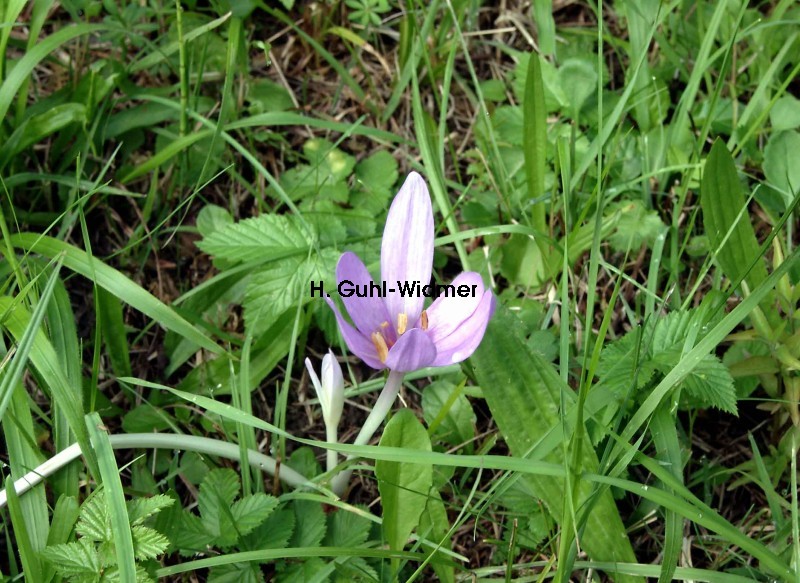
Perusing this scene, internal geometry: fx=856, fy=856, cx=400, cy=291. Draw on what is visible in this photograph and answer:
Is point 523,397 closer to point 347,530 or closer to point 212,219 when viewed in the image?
point 347,530

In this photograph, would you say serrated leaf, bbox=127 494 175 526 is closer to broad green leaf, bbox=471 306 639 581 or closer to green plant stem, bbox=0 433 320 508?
green plant stem, bbox=0 433 320 508

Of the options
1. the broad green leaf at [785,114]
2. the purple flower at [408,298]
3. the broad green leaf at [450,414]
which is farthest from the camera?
the broad green leaf at [785,114]

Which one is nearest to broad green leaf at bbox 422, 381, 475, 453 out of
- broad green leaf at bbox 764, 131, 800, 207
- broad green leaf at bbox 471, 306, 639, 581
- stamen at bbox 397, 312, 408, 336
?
broad green leaf at bbox 471, 306, 639, 581

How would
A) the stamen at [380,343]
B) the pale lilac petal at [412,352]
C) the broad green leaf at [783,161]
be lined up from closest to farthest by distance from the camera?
the pale lilac petal at [412,352] → the stamen at [380,343] → the broad green leaf at [783,161]

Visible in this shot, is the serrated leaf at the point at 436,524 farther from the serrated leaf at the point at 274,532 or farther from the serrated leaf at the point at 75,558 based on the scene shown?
the serrated leaf at the point at 75,558

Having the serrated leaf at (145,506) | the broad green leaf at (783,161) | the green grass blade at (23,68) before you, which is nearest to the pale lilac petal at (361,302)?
the serrated leaf at (145,506)

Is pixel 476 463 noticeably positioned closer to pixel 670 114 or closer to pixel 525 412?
pixel 525 412
